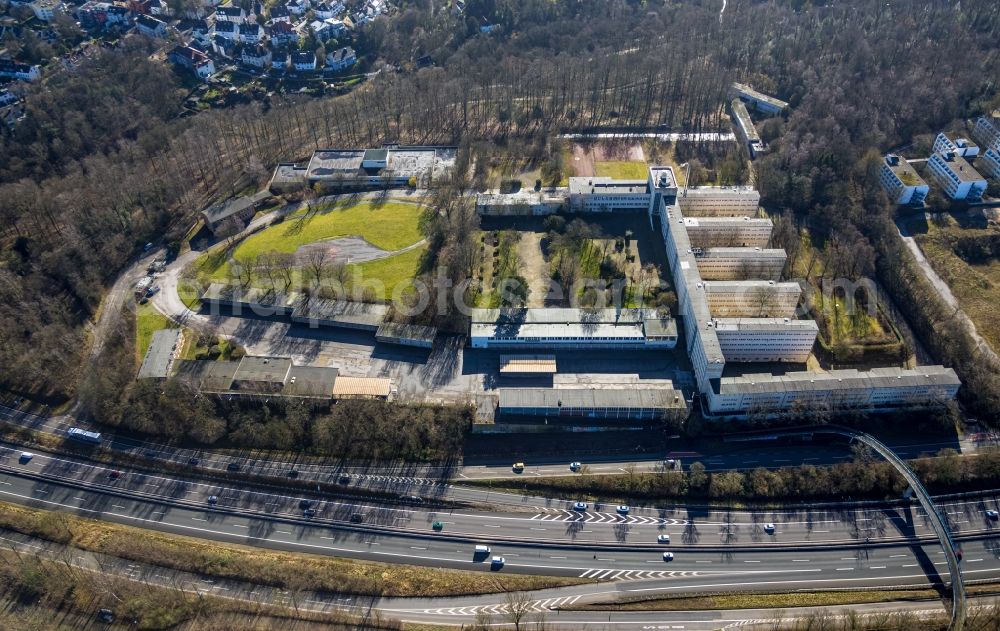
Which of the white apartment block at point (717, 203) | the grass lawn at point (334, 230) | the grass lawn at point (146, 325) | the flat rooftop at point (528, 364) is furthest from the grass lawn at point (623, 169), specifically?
the grass lawn at point (146, 325)

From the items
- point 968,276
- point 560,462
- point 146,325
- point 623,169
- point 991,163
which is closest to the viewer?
point 560,462

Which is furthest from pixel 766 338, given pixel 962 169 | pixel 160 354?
pixel 160 354

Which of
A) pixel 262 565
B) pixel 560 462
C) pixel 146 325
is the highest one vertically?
pixel 146 325

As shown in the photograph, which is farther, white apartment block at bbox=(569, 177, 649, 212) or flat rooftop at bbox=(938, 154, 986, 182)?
white apartment block at bbox=(569, 177, 649, 212)

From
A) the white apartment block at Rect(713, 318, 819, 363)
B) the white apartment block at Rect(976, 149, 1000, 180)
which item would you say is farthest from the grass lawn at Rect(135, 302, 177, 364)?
the white apartment block at Rect(976, 149, 1000, 180)

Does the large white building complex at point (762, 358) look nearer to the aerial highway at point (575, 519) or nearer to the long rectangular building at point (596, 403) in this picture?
the long rectangular building at point (596, 403)

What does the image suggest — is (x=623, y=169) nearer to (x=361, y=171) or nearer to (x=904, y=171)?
(x=904, y=171)

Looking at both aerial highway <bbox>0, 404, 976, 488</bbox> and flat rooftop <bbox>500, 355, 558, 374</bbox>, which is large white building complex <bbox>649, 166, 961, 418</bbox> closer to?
aerial highway <bbox>0, 404, 976, 488</bbox>
